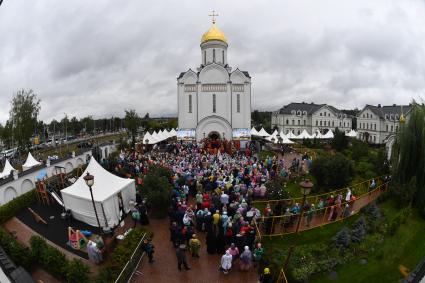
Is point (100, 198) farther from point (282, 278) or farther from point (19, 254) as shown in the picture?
point (282, 278)

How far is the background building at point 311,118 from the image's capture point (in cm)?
6438

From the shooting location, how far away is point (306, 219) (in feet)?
43.0

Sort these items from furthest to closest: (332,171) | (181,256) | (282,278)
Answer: (332,171), (181,256), (282,278)

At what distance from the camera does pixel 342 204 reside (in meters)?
14.3

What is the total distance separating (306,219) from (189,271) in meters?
6.00

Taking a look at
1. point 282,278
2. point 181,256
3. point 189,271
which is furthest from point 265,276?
point 181,256

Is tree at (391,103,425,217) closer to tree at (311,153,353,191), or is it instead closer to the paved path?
tree at (311,153,353,191)

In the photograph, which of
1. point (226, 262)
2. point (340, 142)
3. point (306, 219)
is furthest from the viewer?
point (340, 142)

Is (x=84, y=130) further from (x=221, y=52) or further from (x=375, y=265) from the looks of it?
(x=375, y=265)

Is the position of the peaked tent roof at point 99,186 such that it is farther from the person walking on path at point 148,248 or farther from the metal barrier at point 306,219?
the metal barrier at point 306,219

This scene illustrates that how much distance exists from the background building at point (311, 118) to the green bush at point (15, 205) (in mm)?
56295

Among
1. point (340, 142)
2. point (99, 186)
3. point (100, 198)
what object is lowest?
point (100, 198)

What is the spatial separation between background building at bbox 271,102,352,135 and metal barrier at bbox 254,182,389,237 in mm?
51393

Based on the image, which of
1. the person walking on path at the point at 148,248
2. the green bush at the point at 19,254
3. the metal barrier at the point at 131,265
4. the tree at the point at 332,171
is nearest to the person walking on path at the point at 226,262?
the person walking on path at the point at 148,248
